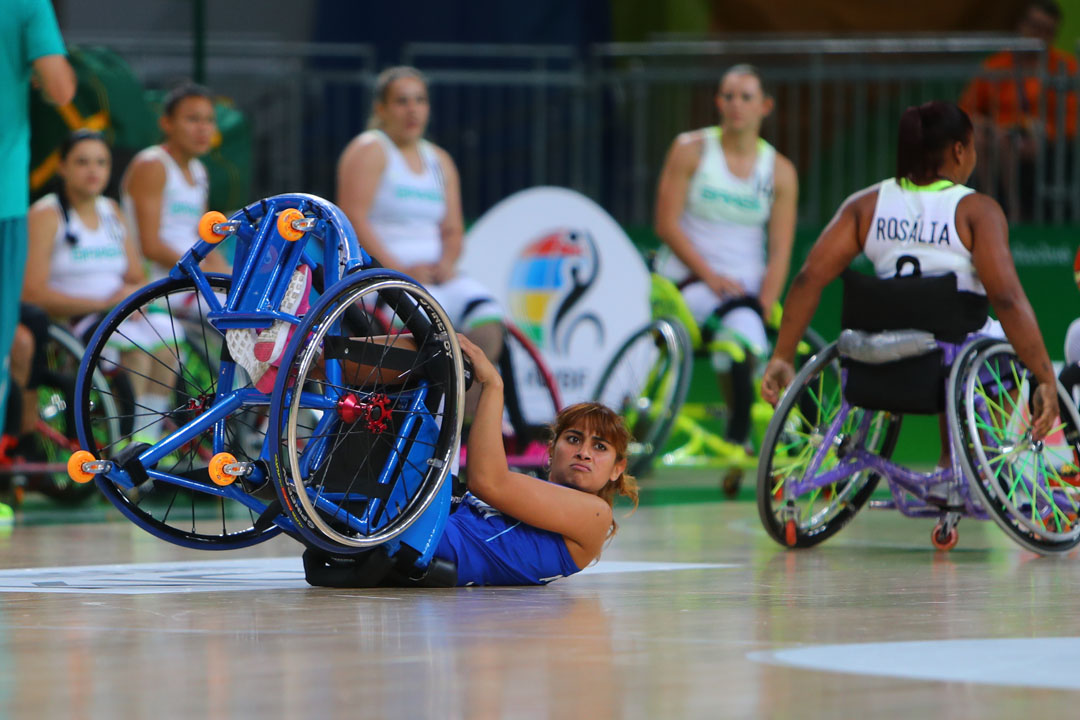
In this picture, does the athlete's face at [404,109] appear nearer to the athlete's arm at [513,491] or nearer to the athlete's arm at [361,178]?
the athlete's arm at [361,178]

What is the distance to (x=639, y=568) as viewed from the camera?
17.5ft

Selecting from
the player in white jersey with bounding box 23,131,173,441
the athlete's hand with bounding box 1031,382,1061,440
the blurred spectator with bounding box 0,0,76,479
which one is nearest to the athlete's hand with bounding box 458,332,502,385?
the athlete's hand with bounding box 1031,382,1061,440

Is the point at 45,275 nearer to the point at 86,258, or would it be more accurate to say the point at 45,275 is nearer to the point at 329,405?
the point at 86,258

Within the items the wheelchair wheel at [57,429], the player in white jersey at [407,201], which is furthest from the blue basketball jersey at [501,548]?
the wheelchair wheel at [57,429]

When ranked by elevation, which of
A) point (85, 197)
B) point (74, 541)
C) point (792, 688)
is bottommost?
point (74, 541)

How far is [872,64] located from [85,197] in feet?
16.6

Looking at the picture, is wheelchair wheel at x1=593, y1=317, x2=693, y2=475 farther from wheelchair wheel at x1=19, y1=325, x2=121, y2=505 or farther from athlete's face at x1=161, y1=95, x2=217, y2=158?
wheelchair wheel at x1=19, y1=325, x2=121, y2=505

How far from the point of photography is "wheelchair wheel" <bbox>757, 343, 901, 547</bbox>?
19.0 ft

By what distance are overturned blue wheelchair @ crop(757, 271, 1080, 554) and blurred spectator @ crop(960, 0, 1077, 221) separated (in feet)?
16.3

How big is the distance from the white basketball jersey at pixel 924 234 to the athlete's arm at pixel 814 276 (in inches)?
4.5

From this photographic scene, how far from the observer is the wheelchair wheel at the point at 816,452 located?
228 inches

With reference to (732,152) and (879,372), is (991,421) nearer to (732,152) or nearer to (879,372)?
(879,372)

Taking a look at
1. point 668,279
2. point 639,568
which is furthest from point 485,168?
point 639,568

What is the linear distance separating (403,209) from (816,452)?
2.82m
